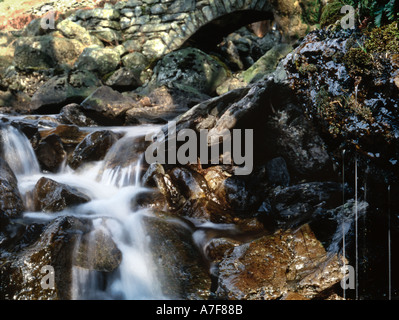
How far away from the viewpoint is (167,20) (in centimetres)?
1400

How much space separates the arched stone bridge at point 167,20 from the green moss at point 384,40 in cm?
923

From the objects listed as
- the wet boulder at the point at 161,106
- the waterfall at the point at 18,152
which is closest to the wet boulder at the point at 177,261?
the waterfall at the point at 18,152

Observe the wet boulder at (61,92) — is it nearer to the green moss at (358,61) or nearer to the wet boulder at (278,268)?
the wet boulder at (278,268)

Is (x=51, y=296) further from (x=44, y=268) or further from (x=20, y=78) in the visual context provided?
(x=20, y=78)

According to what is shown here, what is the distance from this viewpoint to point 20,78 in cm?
1217

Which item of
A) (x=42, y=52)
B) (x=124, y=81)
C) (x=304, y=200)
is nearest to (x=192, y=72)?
(x=124, y=81)

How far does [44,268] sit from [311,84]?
9.71 ft

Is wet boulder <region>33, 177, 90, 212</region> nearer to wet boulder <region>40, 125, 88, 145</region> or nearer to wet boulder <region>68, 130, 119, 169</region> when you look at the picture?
wet boulder <region>68, 130, 119, 169</region>

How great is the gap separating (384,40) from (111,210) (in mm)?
3911

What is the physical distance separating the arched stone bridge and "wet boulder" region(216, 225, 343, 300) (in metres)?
9.55

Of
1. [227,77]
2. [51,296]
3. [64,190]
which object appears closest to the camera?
[51,296]

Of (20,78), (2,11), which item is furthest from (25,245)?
(2,11)

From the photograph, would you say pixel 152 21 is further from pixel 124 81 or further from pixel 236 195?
pixel 236 195

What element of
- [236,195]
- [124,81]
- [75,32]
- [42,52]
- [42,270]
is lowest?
[42,270]
